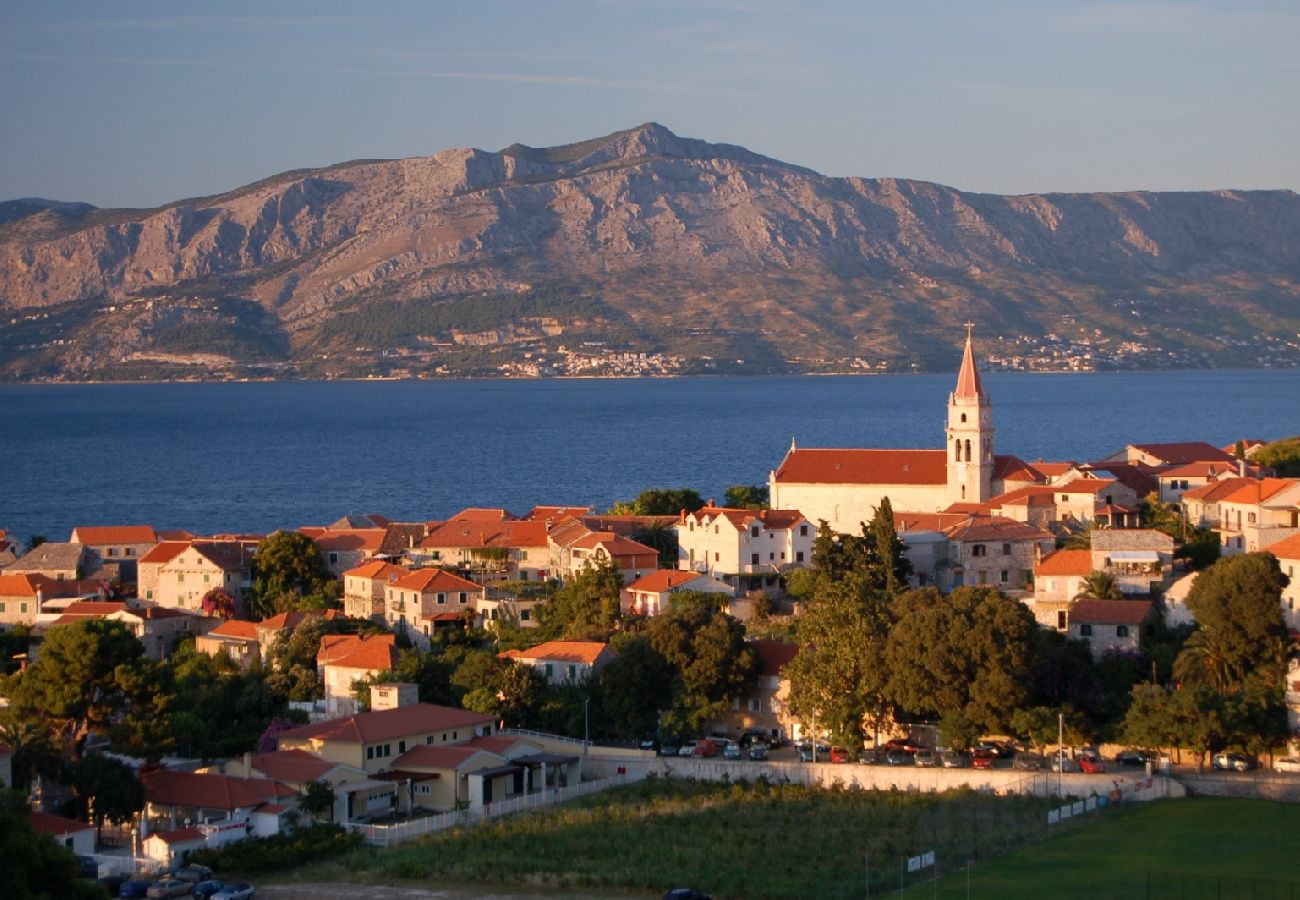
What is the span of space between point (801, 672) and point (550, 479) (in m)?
78.9

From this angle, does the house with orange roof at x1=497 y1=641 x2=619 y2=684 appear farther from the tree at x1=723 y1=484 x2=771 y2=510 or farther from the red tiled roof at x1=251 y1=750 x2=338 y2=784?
the tree at x1=723 y1=484 x2=771 y2=510

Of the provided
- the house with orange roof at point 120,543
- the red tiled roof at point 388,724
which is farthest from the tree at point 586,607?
the house with orange roof at point 120,543

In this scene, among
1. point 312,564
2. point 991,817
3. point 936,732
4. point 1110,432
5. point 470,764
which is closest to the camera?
point 991,817

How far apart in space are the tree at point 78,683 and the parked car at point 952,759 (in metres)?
18.1

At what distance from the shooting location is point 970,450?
65.4 metres

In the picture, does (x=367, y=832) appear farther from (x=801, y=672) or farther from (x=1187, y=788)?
(x=1187, y=788)

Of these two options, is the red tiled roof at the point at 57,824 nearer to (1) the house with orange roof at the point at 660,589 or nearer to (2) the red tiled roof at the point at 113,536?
(1) the house with orange roof at the point at 660,589

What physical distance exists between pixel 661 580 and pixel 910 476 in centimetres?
1510

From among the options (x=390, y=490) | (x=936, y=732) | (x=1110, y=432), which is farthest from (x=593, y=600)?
(x=1110, y=432)

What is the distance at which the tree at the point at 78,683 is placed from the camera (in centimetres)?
4231

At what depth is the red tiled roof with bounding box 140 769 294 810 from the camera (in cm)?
3772

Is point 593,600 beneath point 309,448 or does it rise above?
beneath

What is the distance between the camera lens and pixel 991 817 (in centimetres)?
3700

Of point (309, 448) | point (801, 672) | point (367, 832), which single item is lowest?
point (367, 832)
